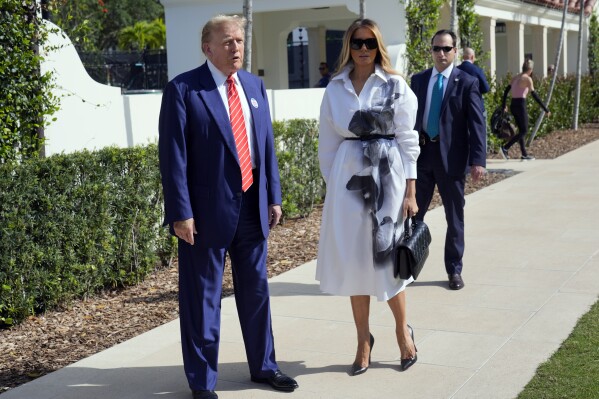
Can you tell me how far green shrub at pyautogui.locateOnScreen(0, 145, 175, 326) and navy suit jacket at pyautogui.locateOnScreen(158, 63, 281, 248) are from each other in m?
2.09

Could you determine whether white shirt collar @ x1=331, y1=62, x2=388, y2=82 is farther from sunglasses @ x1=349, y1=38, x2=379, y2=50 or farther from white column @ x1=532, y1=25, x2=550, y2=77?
white column @ x1=532, y1=25, x2=550, y2=77

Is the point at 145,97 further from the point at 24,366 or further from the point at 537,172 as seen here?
the point at 537,172

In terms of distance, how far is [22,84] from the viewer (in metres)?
6.93

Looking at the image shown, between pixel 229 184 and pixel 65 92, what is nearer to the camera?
pixel 229 184

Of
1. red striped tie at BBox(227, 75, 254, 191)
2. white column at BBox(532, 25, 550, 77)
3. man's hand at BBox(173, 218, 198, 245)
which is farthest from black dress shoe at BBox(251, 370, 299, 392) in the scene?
white column at BBox(532, 25, 550, 77)

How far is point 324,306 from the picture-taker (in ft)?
21.9

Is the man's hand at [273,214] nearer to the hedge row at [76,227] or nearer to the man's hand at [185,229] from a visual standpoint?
the man's hand at [185,229]

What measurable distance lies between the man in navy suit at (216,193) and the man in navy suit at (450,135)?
2.37m

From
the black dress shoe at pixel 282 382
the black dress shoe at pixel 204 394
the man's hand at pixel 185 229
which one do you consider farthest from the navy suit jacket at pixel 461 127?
the black dress shoe at pixel 204 394

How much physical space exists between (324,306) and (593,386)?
2402mm

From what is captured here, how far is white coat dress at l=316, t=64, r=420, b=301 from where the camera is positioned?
493 centimetres

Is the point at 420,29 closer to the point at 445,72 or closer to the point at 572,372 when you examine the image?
the point at 445,72

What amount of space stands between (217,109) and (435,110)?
9.14 feet

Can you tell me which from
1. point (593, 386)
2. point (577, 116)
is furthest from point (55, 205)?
point (577, 116)
